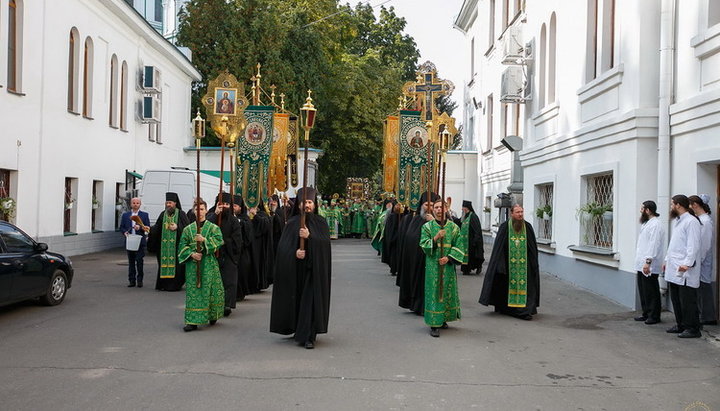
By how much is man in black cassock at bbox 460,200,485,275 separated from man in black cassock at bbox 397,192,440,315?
5.84 meters

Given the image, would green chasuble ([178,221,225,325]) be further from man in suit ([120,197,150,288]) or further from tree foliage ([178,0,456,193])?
tree foliage ([178,0,456,193])

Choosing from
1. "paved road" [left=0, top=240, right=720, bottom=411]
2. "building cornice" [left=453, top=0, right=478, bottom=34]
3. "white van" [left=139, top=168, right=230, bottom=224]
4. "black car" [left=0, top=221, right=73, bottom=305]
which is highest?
"building cornice" [left=453, top=0, right=478, bottom=34]

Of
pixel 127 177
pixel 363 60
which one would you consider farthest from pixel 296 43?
pixel 127 177

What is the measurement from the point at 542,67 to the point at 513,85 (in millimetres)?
827

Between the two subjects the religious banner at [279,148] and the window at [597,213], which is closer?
the window at [597,213]

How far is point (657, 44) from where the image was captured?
11.5 meters

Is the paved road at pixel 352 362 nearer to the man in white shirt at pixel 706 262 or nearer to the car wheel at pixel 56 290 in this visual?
the car wheel at pixel 56 290

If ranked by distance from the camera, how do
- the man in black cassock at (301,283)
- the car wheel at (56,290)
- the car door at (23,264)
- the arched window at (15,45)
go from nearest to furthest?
the man in black cassock at (301,283)
the car door at (23,264)
the car wheel at (56,290)
the arched window at (15,45)

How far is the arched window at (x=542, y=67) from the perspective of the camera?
17.4 meters

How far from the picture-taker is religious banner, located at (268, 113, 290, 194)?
18.6 meters

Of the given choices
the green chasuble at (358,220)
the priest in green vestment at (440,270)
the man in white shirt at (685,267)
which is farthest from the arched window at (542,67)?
the green chasuble at (358,220)

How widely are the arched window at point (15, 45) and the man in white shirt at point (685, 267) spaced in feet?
47.4

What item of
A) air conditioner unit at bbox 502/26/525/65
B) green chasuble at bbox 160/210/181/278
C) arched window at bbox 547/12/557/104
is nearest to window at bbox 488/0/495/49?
air conditioner unit at bbox 502/26/525/65

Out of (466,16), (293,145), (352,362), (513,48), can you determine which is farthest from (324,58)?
(352,362)
